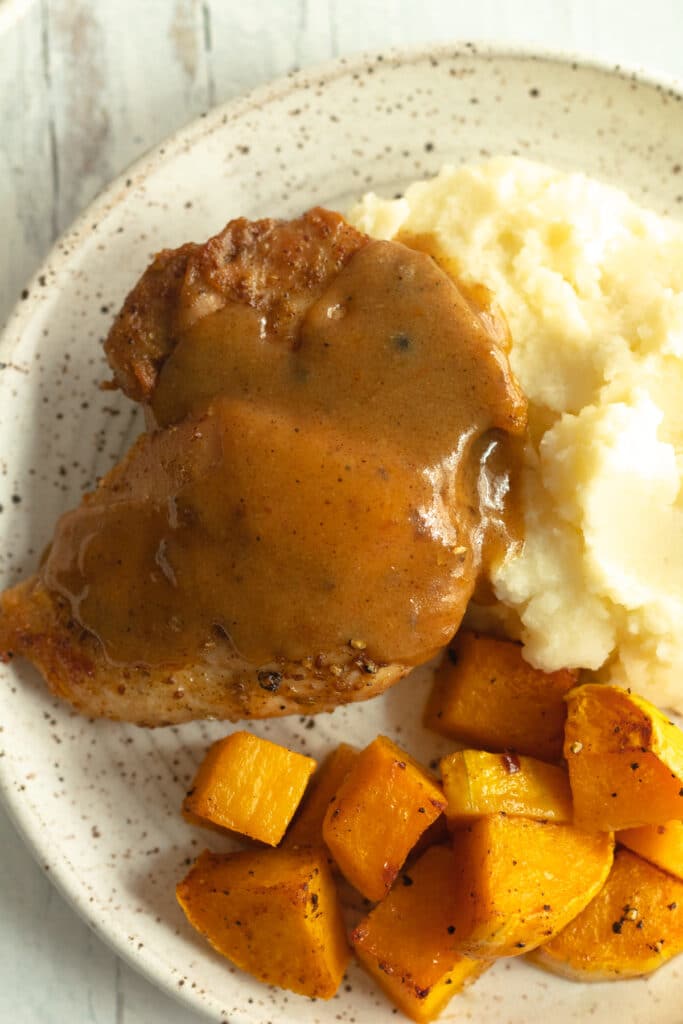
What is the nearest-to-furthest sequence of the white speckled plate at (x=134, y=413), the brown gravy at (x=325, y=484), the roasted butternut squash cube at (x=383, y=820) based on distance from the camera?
1. the brown gravy at (x=325, y=484)
2. the roasted butternut squash cube at (x=383, y=820)
3. the white speckled plate at (x=134, y=413)

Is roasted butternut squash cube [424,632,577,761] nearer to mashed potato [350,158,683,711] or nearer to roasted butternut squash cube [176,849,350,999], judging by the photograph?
mashed potato [350,158,683,711]

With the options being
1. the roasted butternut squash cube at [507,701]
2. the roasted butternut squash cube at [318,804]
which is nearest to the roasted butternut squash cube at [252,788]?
the roasted butternut squash cube at [318,804]

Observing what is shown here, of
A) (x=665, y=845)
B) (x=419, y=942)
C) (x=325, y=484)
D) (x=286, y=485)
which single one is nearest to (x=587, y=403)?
(x=325, y=484)

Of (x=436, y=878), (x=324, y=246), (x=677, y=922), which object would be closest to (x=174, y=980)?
(x=436, y=878)

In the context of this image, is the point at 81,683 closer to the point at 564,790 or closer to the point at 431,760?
the point at 431,760

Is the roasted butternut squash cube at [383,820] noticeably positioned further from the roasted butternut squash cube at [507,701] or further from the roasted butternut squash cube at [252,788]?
the roasted butternut squash cube at [507,701]

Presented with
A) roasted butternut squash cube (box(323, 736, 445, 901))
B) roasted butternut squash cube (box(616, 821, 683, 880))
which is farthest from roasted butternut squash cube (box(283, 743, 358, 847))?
roasted butternut squash cube (box(616, 821, 683, 880))
